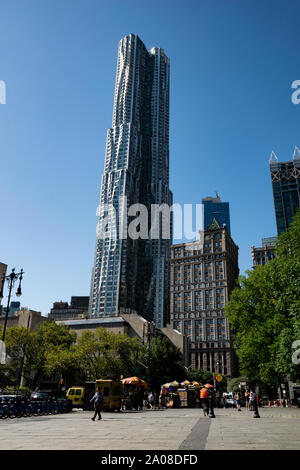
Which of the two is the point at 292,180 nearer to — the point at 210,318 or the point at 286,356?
the point at 210,318

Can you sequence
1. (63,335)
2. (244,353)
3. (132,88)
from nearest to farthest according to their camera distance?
(244,353)
(63,335)
(132,88)

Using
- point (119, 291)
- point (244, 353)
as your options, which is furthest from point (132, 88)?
point (244, 353)

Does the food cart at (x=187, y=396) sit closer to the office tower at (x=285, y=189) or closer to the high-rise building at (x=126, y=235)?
the high-rise building at (x=126, y=235)

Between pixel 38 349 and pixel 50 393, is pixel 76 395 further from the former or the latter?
pixel 38 349

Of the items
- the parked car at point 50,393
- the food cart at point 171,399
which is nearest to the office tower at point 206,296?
the food cart at point 171,399

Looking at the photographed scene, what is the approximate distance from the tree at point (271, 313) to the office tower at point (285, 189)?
143 metres

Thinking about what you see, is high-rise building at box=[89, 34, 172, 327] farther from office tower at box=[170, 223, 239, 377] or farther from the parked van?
the parked van

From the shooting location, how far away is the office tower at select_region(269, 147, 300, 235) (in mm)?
175375

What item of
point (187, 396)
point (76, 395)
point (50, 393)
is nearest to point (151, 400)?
point (187, 396)

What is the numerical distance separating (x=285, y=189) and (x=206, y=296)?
83674 millimetres
